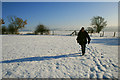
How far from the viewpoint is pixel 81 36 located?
17.0 ft

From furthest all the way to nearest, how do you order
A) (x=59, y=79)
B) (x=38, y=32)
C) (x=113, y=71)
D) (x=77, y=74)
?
(x=38, y=32) < (x=113, y=71) < (x=77, y=74) < (x=59, y=79)

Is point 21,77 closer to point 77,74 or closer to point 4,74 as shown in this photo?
point 4,74

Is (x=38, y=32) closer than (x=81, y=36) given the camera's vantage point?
No

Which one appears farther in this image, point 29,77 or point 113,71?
point 113,71

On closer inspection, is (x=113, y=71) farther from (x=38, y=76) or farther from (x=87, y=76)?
(x=38, y=76)

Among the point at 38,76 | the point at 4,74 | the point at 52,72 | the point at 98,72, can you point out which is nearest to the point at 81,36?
the point at 98,72

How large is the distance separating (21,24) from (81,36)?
132 ft

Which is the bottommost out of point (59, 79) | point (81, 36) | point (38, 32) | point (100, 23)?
point (59, 79)

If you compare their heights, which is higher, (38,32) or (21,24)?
(21,24)

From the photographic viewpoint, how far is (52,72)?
130 inches

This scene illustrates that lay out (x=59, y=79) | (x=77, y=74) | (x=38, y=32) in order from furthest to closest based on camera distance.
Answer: (x=38, y=32)
(x=77, y=74)
(x=59, y=79)

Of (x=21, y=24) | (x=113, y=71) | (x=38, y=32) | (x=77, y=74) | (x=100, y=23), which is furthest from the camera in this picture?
(x=21, y=24)

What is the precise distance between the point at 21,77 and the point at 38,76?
0.63 metres

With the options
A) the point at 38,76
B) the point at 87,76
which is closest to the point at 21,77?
the point at 38,76
